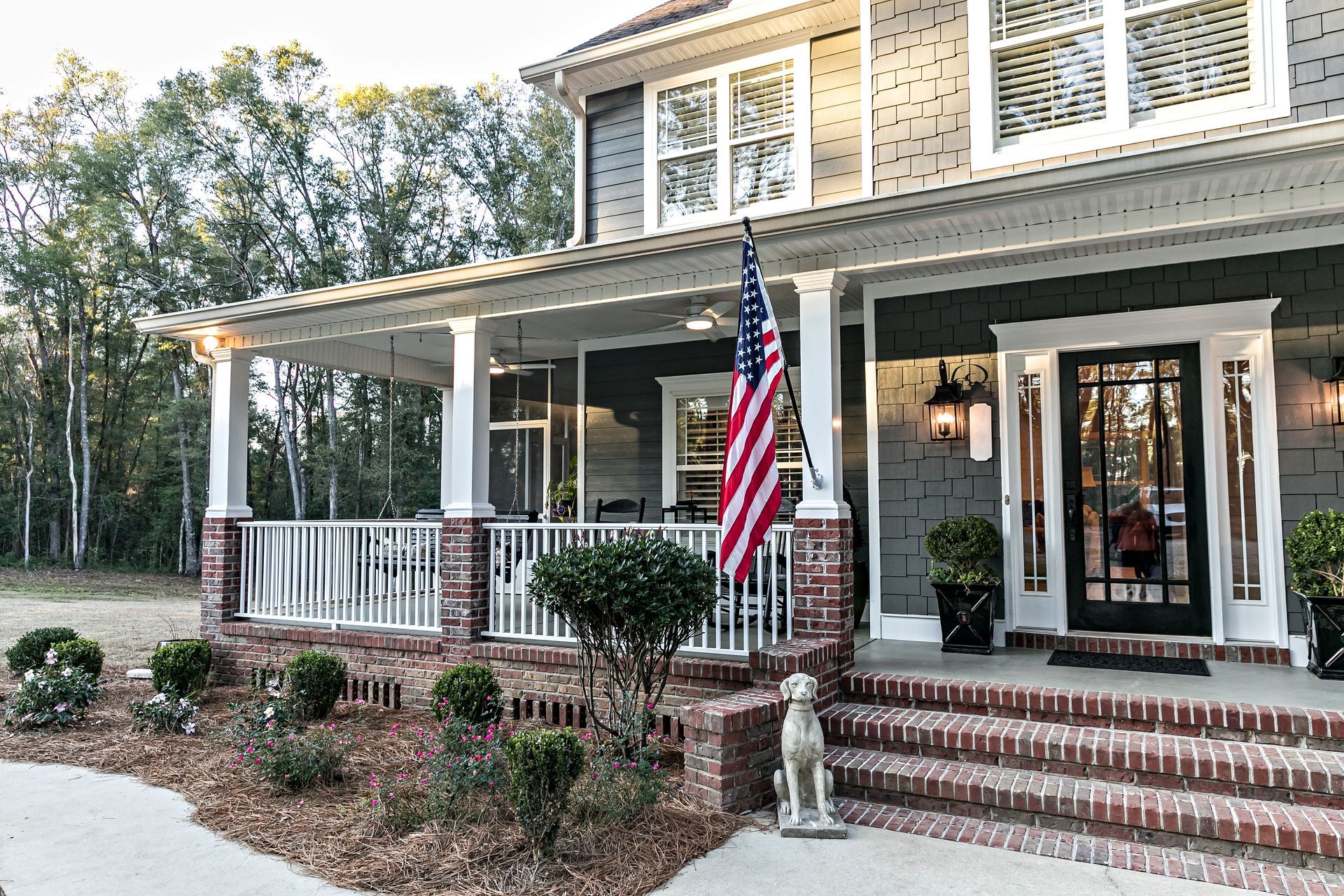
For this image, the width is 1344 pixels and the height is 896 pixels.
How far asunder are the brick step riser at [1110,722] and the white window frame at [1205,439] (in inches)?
58.7

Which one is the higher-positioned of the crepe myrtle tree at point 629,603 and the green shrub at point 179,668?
the crepe myrtle tree at point 629,603

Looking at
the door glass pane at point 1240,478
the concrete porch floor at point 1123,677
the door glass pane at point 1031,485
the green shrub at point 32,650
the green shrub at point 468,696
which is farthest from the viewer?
the green shrub at point 32,650

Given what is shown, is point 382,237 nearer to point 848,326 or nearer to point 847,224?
point 848,326

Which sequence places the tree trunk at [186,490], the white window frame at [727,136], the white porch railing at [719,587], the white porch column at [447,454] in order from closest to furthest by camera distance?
the white porch railing at [719,587]
the white window frame at [727,136]
the white porch column at [447,454]
the tree trunk at [186,490]

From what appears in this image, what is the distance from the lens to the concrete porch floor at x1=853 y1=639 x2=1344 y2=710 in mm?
4188

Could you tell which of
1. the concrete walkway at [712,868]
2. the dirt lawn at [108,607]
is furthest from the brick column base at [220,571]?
the concrete walkway at [712,868]

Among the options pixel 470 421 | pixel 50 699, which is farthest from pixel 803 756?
pixel 50 699

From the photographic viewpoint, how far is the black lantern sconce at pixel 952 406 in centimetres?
592

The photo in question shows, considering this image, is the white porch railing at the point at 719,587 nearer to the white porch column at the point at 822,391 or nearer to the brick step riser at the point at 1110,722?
the white porch column at the point at 822,391

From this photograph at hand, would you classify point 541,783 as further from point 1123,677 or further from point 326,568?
point 326,568

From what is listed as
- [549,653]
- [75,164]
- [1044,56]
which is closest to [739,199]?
[1044,56]

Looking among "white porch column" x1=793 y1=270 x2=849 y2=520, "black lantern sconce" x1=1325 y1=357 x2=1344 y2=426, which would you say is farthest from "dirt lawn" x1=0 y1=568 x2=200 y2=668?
"black lantern sconce" x1=1325 y1=357 x2=1344 y2=426

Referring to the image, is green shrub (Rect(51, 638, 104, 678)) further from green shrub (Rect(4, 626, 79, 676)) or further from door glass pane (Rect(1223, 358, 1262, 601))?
door glass pane (Rect(1223, 358, 1262, 601))

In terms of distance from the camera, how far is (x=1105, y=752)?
3.83 meters
